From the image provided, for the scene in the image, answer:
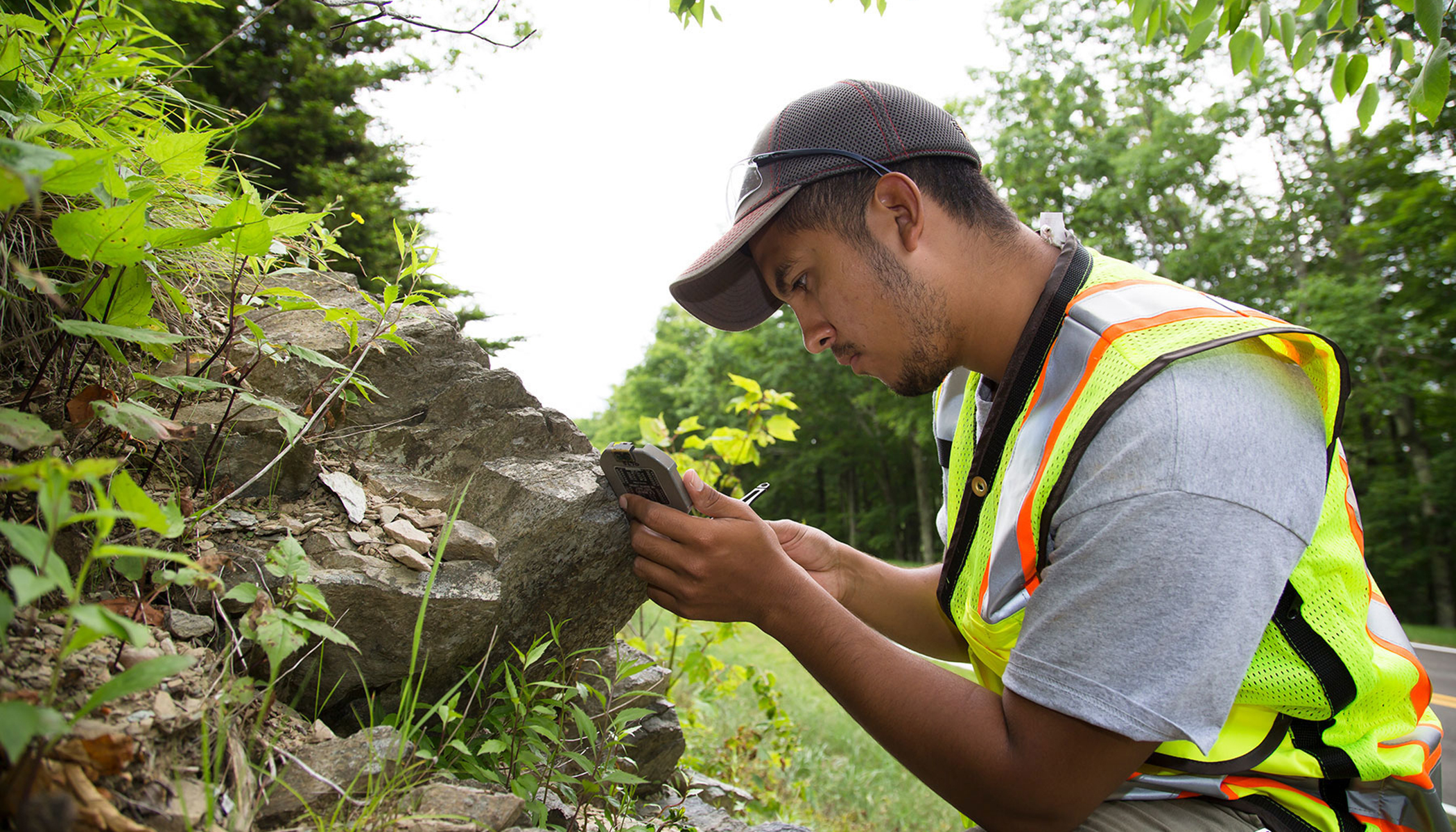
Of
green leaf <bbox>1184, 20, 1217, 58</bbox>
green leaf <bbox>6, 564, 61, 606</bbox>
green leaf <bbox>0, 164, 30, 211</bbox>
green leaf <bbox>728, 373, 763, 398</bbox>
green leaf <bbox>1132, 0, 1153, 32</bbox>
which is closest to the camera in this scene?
green leaf <bbox>6, 564, 61, 606</bbox>

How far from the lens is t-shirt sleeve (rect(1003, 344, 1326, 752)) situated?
1331 mm

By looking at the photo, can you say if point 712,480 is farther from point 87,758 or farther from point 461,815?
point 87,758

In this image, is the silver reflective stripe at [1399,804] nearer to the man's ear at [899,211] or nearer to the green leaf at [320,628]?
the man's ear at [899,211]

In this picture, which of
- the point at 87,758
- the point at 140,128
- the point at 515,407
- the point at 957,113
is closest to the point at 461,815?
the point at 87,758

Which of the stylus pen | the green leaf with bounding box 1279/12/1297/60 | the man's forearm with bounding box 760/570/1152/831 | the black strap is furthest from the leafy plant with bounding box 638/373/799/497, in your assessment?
the green leaf with bounding box 1279/12/1297/60

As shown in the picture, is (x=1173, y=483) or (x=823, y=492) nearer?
(x=1173, y=483)

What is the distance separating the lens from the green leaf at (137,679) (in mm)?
837

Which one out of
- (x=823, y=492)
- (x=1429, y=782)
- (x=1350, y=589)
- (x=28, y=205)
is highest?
(x=1350, y=589)

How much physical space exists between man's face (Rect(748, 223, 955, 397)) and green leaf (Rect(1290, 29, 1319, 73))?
5.13ft

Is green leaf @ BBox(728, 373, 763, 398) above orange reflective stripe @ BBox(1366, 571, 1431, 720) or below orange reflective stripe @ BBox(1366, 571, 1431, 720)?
above

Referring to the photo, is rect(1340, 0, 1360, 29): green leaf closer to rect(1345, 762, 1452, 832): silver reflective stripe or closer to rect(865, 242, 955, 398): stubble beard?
rect(865, 242, 955, 398): stubble beard

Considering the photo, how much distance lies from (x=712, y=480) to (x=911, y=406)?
19.8m

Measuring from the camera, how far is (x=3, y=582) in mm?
1107

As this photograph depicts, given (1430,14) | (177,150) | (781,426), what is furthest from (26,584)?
(1430,14)
